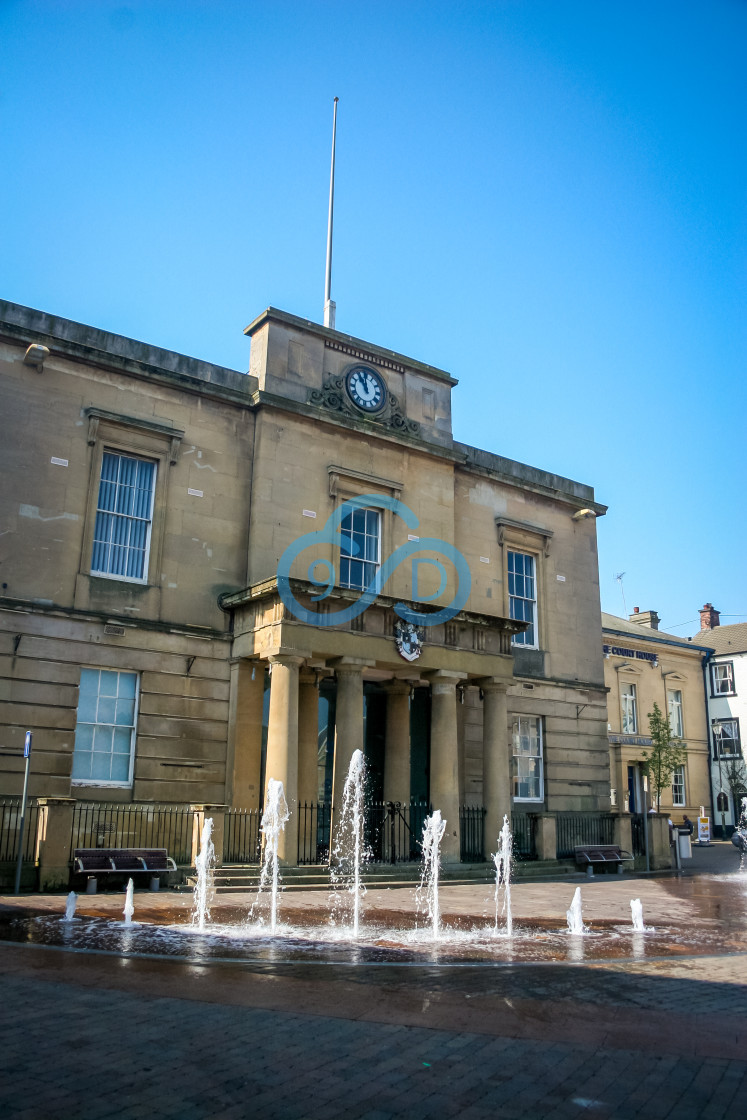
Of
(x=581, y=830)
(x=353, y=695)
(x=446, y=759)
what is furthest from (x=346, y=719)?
(x=581, y=830)

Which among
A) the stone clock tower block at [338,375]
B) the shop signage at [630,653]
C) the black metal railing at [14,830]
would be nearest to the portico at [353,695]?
the black metal railing at [14,830]

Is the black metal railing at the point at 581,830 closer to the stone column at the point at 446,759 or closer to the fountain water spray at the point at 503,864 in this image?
the fountain water spray at the point at 503,864

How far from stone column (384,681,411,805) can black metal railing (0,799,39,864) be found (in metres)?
8.68

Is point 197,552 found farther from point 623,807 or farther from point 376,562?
point 623,807

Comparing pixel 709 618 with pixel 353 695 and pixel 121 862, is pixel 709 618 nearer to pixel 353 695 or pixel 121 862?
pixel 353 695

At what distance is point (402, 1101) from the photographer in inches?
205

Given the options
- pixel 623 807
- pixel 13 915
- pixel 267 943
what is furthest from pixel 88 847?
pixel 623 807

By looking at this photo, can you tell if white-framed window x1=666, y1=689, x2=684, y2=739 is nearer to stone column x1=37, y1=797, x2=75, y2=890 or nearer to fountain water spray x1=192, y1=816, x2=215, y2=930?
fountain water spray x1=192, y1=816, x2=215, y2=930

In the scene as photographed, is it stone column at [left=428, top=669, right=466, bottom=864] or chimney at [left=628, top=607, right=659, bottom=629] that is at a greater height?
chimney at [left=628, top=607, right=659, bottom=629]

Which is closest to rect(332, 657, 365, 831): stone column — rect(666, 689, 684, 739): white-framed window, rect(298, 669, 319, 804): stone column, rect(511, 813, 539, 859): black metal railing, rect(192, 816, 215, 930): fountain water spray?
rect(298, 669, 319, 804): stone column

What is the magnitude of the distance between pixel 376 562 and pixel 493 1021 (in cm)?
1787

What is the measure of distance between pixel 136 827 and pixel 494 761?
892cm

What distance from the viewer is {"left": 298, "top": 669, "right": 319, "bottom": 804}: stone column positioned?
21.7m

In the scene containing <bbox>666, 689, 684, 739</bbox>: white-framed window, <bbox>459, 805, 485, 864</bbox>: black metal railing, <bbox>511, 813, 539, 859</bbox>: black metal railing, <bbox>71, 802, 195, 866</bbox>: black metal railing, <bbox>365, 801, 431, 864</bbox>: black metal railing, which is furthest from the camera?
<bbox>666, 689, 684, 739</bbox>: white-framed window
